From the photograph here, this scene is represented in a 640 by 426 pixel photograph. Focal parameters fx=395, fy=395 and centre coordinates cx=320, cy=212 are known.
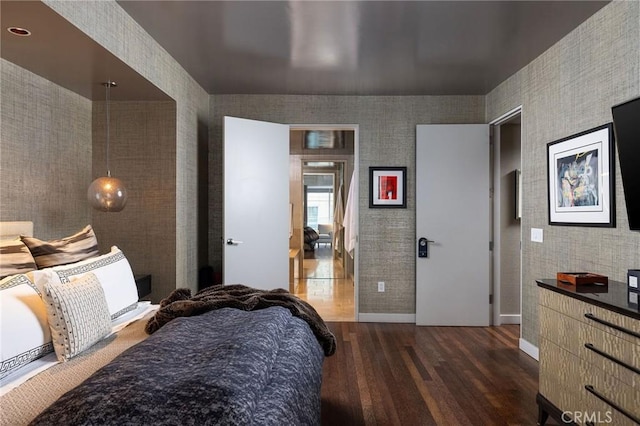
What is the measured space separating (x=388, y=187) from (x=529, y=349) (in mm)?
2148

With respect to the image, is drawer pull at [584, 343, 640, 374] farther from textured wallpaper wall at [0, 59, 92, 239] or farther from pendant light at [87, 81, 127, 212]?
textured wallpaper wall at [0, 59, 92, 239]

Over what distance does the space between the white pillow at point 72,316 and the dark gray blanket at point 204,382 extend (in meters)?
0.40

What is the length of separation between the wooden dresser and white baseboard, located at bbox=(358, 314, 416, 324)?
85.2 inches

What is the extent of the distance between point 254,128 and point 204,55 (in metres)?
A: 0.99

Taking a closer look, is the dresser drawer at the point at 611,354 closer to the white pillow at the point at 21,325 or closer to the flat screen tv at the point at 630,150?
the flat screen tv at the point at 630,150

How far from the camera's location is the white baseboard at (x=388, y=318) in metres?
4.59

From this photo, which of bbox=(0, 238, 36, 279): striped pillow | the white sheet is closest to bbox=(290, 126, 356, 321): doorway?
bbox=(0, 238, 36, 279): striped pillow

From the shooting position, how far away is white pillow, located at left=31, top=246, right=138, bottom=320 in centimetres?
205

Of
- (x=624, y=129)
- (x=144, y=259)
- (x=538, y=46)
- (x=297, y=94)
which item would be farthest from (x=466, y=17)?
(x=144, y=259)

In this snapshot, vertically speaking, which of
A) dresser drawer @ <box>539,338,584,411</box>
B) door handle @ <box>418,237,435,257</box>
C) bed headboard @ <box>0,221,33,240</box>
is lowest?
dresser drawer @ <box>539,338,584,411</box>

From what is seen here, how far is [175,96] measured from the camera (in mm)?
3557

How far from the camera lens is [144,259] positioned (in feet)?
11.6

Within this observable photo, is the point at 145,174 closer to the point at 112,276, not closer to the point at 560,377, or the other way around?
the point at 112,276

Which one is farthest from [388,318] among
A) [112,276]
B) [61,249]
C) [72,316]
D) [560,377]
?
[72,316]
